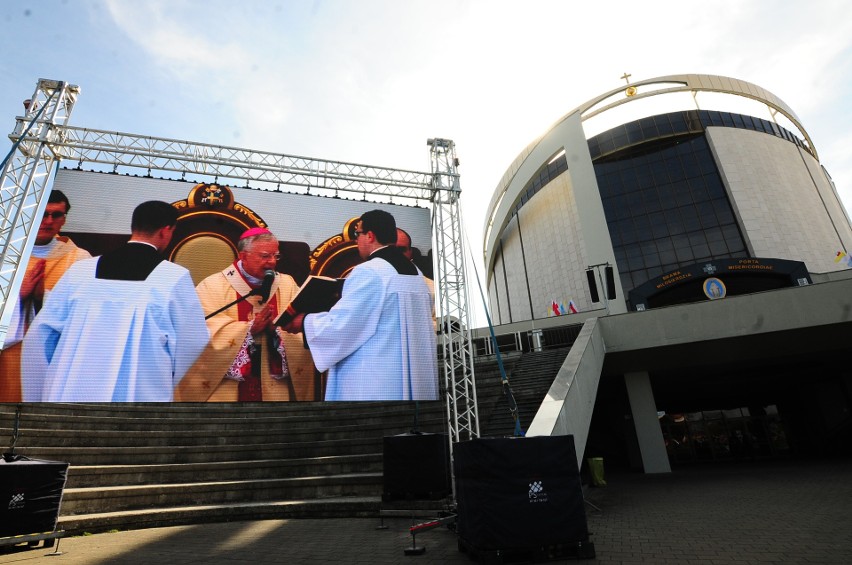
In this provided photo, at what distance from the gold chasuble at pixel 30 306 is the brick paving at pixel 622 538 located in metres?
4.59

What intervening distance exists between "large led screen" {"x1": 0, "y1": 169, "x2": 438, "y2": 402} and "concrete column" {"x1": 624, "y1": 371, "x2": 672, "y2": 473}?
834cm

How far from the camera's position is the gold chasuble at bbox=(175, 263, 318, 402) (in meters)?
12.1

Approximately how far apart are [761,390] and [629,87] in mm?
19352

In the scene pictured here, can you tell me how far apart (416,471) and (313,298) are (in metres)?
6.21

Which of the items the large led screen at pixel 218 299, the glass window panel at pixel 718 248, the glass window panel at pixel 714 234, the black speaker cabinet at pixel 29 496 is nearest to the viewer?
the black speaker cabinet at pixel 29 496

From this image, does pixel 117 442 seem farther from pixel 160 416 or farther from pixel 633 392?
pixel 633 392

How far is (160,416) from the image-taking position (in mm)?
13508

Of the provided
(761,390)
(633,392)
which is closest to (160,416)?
(633,392)

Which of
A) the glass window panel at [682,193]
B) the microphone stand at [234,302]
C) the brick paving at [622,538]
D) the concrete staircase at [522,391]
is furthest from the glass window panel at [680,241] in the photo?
the microphone stand at [234,302]

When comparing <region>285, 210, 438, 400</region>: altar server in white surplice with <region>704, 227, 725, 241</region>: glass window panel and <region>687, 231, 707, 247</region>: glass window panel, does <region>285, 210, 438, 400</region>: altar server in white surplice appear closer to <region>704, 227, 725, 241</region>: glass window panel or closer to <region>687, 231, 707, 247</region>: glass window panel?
<region>687, 231, 707, 247</region>: glass window panel

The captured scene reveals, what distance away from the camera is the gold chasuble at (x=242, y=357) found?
12.1 metres

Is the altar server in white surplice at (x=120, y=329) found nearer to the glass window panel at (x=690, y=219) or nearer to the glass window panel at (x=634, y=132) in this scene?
the glass window panel at (x=690, y=219)

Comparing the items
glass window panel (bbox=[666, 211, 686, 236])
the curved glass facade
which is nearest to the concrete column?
the curved glass facade

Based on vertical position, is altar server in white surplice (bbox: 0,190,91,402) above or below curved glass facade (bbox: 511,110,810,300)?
below
